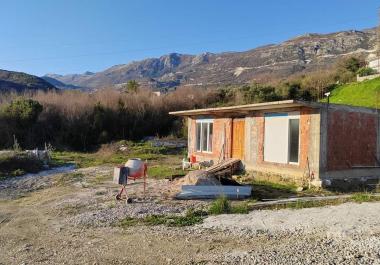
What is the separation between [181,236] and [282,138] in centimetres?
849

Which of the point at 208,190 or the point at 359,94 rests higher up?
the point at 359,94

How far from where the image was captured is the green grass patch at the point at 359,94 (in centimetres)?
3127

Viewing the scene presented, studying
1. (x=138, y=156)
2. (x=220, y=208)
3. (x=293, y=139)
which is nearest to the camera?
(x=220, y=208)

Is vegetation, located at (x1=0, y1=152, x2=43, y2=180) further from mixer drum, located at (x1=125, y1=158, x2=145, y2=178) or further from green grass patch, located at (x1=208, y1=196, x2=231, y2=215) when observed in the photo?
green grass patch, located at (x1=208, y1=196, x2=231, y2=215)

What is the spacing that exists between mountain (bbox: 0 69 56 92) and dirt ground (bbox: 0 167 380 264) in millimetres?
64287

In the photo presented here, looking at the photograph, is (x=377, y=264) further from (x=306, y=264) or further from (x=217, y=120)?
(x=217, y=120)

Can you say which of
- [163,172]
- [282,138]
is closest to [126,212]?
[282,138]

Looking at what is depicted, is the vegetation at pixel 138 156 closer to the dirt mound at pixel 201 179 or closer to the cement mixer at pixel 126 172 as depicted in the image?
the dirt mound at pixel 201 179

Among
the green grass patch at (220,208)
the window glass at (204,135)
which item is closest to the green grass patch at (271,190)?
the green grass patch at (220,208)

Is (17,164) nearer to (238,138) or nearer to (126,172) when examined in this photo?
(238,138)

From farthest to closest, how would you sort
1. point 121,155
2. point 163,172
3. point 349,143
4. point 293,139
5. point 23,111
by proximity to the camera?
point 23,111 → point 121,155 → point 163,172 → point 349,143 → point 293,139

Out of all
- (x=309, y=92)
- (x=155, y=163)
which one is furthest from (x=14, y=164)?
(x=309, y=92)

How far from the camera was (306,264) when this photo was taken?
21.8ft

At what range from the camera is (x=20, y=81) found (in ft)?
271
